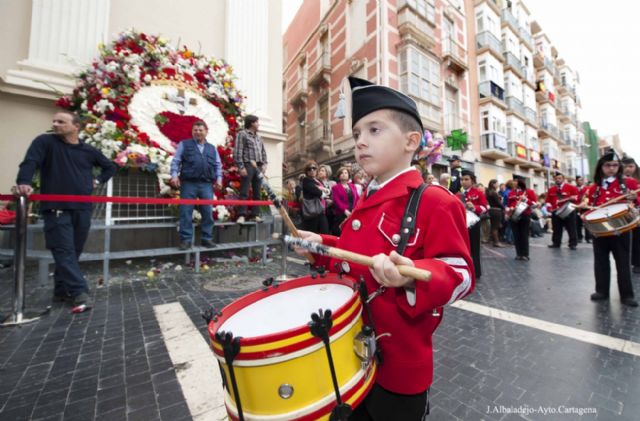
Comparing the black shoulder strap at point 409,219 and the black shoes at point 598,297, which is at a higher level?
the black shoulder strap at point 409,219

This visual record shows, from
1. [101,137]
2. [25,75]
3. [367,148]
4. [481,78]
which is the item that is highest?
[481,78]

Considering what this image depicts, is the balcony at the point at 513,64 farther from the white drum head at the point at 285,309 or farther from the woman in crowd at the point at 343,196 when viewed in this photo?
the white drum head at the point at 285,309

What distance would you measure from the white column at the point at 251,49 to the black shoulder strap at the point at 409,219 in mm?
7771

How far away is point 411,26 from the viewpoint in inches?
604

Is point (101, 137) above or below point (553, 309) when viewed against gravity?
above

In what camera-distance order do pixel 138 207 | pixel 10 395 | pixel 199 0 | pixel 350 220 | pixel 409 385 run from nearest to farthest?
pixel 409 385
pixel 350 220
pixel 10 395
pixel 138 207
pixel 199 0

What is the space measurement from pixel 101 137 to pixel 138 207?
55.3 inches


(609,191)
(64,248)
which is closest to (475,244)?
(609,191)

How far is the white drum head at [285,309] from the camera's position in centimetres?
94

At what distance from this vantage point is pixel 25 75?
17.3ft

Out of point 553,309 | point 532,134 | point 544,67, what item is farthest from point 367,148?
point 544,67

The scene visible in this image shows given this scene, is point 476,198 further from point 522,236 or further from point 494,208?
point 494,208

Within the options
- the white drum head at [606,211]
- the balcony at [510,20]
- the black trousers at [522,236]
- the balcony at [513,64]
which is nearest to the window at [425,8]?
the balcony at [513,64]

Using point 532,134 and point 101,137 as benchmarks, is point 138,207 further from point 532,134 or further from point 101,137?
point 532,134
